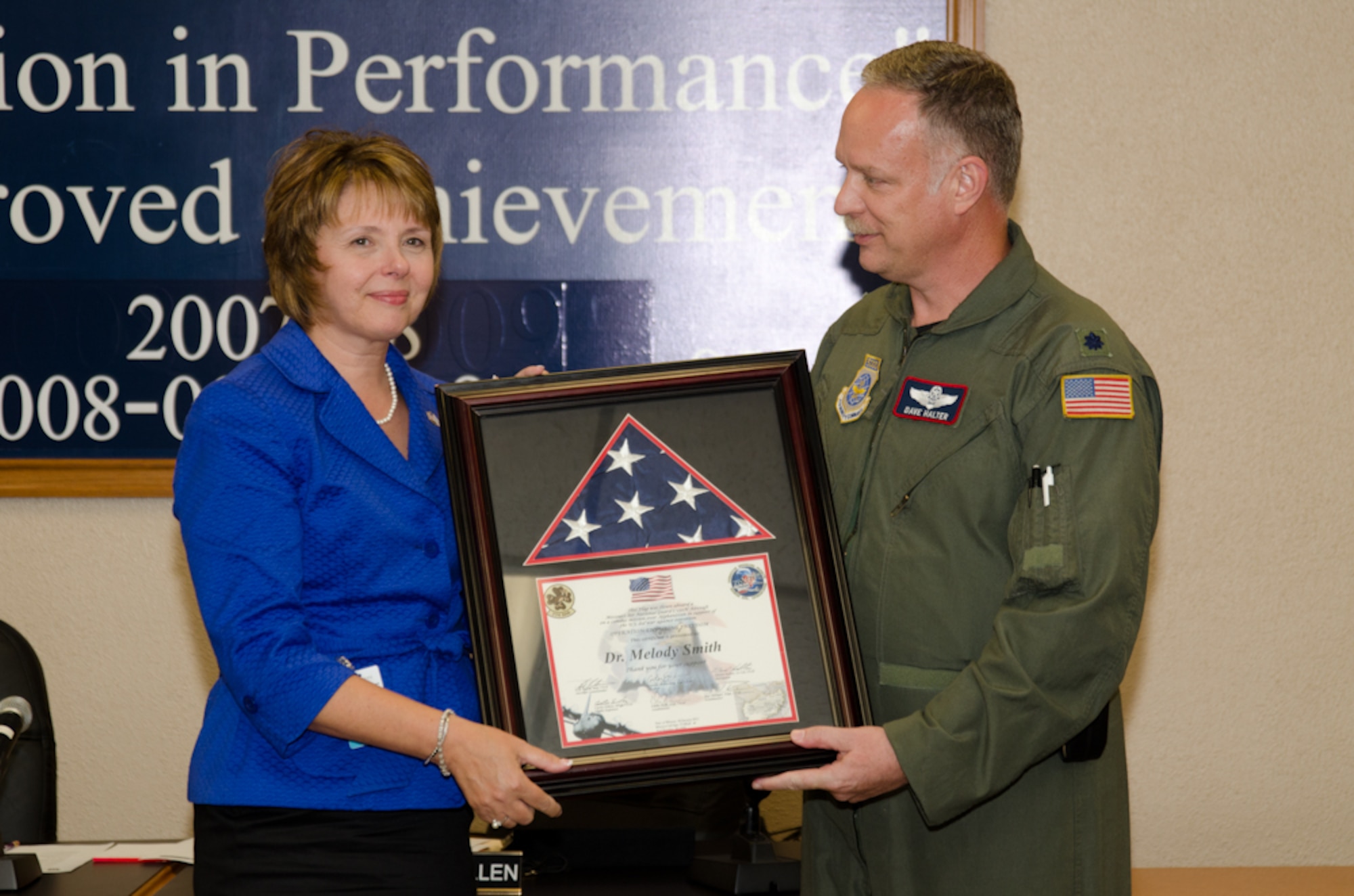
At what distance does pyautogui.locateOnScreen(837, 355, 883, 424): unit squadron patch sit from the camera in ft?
5.39

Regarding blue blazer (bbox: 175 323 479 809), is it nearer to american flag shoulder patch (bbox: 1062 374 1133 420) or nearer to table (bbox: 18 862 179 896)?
table (bbox: 18 862 179 896)

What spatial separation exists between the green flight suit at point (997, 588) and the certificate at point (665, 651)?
0.52 feet

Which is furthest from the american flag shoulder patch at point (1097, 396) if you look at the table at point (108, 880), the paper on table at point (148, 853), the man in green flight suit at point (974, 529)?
the paper on table at point (148, 853)

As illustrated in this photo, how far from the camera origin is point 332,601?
56.9 inches

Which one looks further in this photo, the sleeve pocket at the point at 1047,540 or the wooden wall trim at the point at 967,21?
the wooden wall trim at the point at 967,21

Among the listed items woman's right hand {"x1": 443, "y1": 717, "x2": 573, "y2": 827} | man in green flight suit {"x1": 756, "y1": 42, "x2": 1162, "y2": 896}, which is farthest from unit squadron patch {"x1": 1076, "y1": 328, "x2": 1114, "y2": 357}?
woman's right hand {"x1": 443, "y1": 717, "x2": 573, "y2": 827}

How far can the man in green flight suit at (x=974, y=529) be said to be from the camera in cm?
140

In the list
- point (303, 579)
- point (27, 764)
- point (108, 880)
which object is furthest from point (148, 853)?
point (303, 579)

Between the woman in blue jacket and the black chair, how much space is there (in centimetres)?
88

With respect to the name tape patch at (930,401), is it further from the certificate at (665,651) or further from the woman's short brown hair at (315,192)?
the woman's short brown hair at (315,192)

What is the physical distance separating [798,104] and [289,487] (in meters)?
1.56

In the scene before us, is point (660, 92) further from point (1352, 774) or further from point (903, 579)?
point (1352, 774)

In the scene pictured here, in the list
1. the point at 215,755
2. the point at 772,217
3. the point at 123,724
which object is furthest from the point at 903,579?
the point at 123,724

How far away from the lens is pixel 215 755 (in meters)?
1.45
